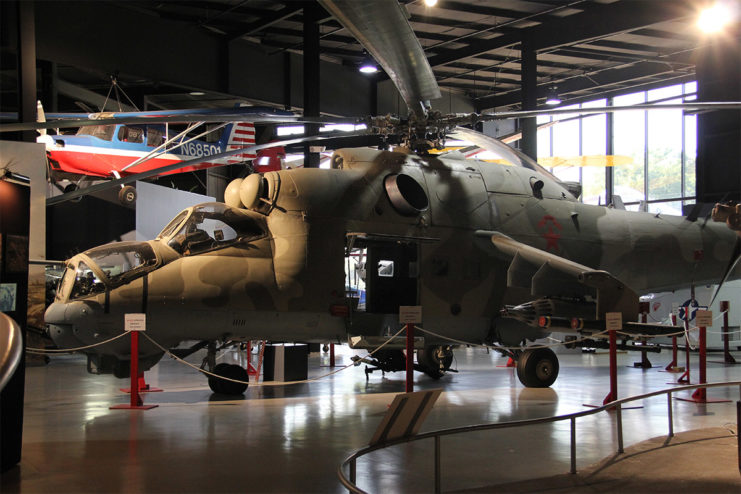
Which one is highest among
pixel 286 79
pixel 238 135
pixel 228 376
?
pixel 286 79

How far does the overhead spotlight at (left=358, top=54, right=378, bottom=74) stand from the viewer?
1906 cm

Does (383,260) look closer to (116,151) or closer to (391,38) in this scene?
(391,38)

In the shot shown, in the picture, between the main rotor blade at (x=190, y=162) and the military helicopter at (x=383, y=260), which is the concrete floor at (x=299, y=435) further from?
the main rotor blade at (x=190, y=162)

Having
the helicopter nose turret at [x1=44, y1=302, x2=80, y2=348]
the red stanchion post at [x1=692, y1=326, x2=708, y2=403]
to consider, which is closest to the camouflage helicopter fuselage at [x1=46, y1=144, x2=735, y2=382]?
the helicopter nose turret at [x1=44, y1=302, x2=80, y2=348]

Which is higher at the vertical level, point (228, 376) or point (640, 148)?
point (640, 148)

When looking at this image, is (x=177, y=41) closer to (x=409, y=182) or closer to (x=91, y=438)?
(x=409, y=182)

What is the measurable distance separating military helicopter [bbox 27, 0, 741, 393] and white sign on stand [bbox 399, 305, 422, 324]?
31.1 inches

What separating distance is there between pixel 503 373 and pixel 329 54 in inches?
428

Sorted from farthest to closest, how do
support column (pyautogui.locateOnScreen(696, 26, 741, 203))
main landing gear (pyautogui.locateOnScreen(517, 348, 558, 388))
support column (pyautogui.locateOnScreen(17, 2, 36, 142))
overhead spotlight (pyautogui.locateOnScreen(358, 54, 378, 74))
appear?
overhead spotlight (pyautogui.locateOnScreen(358, 54, 378, 74)), support column (pyautogui.locateOnScreen(696, 26, 741, 203)), main landing gear (pyautogui.locateOnScreen(517, 348, 558, 388)), support column (pyautogui.locateOnScreen(17, 2, 36, 142))

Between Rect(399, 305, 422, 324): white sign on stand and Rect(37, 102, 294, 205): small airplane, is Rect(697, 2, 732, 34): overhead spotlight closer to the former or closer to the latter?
Rect(399, 305, 422, 324): white sign on stand

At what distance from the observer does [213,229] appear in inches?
376

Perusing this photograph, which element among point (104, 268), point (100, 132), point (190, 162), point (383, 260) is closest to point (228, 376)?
point (104, 268)

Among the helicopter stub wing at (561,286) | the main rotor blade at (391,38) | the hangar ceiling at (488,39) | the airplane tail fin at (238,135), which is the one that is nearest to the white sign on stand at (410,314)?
the helicopter stub wing at (561,286)

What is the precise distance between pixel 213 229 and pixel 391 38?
4059 millimetres
